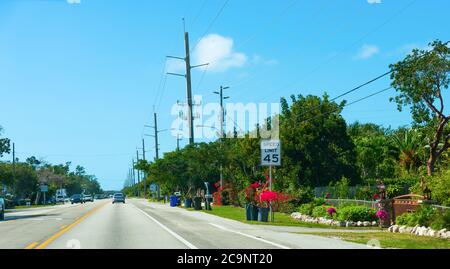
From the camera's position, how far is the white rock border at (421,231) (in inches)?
779

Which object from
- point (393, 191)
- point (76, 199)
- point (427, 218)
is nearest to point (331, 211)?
point (393, 191)

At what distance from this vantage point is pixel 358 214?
92.0 feet

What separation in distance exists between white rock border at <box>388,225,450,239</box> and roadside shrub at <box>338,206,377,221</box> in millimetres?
4077

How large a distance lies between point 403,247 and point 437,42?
64.4 feet

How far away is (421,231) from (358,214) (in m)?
6.71

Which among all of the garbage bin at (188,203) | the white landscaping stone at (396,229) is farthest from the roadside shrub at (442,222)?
the garbage bin at (188,203)

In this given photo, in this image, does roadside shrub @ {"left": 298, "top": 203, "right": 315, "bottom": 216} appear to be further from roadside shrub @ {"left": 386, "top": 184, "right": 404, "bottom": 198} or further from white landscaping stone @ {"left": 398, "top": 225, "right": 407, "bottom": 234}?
white landscaping stone @ {"left": 398, "top": 225, "right": 407, "bottom": 234}

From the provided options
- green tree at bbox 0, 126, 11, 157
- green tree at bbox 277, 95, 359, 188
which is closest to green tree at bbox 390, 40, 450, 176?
green tree at bbox 277, 95, 359, 188

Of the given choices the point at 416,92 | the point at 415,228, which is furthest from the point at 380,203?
the point at 416,92

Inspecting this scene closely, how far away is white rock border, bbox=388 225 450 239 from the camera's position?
779 inches

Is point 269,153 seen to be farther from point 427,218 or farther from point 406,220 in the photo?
point 427,218
